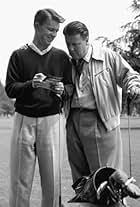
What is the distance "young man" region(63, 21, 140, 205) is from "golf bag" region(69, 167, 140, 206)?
2.33 ft

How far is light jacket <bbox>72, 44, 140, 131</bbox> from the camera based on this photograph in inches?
132

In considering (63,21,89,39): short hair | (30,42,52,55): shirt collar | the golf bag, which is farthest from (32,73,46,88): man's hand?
the golf bag

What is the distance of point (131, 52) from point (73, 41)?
2070cm

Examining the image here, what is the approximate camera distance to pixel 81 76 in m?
3.44

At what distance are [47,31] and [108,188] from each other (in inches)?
52.3

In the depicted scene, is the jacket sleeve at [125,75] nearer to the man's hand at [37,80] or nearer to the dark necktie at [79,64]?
the dark necktie at [79,64]

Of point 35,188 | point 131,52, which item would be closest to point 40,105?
point 35,188

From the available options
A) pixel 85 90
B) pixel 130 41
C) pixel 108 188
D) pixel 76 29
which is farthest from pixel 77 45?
pixel 130 41

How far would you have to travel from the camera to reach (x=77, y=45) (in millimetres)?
3291

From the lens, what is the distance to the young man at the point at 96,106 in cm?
337

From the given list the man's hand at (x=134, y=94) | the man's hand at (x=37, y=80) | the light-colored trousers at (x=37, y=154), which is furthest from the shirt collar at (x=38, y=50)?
the man's hand at (x=134, y=94)

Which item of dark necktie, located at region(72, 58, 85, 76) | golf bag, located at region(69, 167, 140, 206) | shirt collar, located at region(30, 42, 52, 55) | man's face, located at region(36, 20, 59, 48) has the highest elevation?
man's face, located at region(36, 20, 59, 48)

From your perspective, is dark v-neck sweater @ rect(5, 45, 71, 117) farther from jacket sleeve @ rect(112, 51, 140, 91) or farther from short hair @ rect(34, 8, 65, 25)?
jacket sleeve @ rect(112, 51, 140, 91)

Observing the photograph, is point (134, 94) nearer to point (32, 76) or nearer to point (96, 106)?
point (96, 106)
